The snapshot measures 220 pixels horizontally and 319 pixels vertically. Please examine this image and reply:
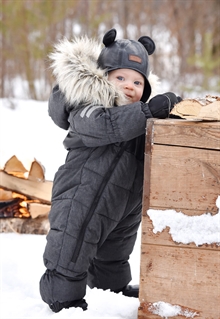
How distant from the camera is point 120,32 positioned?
1023 centimetres

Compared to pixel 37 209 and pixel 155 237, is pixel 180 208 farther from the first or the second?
pixel 37 209

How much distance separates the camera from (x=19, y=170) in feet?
11.3

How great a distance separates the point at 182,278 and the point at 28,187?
1877 millimetres

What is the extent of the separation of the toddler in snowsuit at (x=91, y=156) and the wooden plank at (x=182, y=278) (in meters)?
0.35

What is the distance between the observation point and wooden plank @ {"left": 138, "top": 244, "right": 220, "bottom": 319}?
1830 mm

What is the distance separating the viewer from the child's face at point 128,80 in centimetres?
220

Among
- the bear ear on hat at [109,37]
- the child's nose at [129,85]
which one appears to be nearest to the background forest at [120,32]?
the bear ear on hat at [109,37]

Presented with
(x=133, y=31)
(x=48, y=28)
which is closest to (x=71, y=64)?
(x=48, y=28)

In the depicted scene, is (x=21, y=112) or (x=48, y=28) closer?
(x=21, y=112)

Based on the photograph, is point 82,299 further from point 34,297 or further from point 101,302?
point 34,297

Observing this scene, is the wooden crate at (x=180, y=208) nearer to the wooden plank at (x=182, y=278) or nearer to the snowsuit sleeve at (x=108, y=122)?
the wooden plank at (x=182, y=278)

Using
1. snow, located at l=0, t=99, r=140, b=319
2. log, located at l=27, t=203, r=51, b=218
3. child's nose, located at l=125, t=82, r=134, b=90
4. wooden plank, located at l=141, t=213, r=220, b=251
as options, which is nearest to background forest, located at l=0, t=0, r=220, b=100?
snow, located at l=0, t=99, r=140, b=319

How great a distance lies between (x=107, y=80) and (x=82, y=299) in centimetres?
99

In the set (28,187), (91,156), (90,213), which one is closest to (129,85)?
(91,156)
